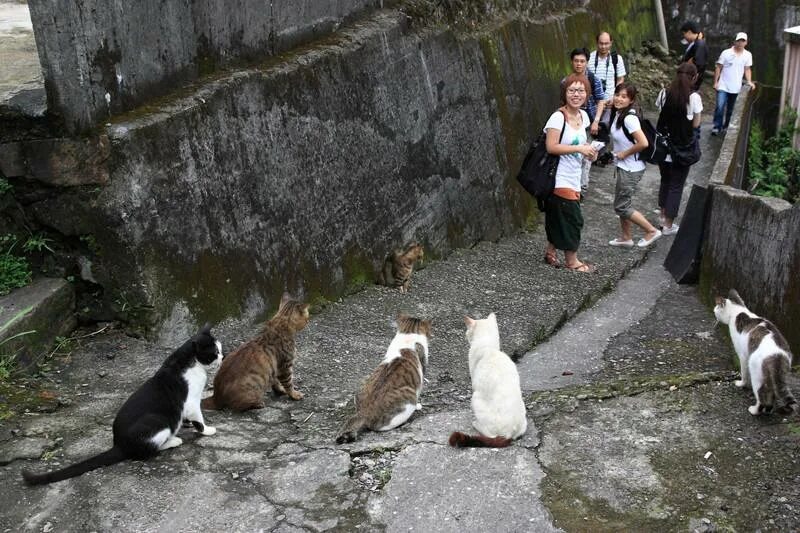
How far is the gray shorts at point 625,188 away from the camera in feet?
29.5

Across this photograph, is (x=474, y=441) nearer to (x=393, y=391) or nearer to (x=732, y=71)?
(x=393, y=391)

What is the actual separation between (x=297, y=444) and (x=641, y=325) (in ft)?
12.5

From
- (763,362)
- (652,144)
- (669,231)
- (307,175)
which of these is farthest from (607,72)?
(763,362)

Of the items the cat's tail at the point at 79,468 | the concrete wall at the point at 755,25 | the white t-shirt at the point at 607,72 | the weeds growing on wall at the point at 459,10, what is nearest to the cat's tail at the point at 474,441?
the cat's tail at the point at 79,468

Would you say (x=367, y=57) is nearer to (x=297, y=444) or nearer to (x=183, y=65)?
(x=183, y=65)

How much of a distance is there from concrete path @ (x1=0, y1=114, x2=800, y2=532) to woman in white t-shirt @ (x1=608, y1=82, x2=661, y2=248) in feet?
9.86

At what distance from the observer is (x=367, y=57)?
771 cm

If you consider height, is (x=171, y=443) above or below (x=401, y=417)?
above

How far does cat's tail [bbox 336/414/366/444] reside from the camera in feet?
15.2

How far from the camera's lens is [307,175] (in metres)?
6.80

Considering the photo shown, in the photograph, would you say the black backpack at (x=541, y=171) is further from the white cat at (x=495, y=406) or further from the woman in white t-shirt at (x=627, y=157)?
the white cat at (x=495, y=406)

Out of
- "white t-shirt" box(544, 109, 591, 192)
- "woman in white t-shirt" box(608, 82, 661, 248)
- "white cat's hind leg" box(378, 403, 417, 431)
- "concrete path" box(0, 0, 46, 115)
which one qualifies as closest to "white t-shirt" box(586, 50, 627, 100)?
"woman in white t-shirt" box(608, 82, 661, 248)

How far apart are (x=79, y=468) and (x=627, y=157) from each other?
652 centimetres

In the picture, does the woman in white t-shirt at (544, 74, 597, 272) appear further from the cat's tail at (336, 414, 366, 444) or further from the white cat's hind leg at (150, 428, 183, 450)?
the white cat's hind leg at (150, 428, 183, 450)
